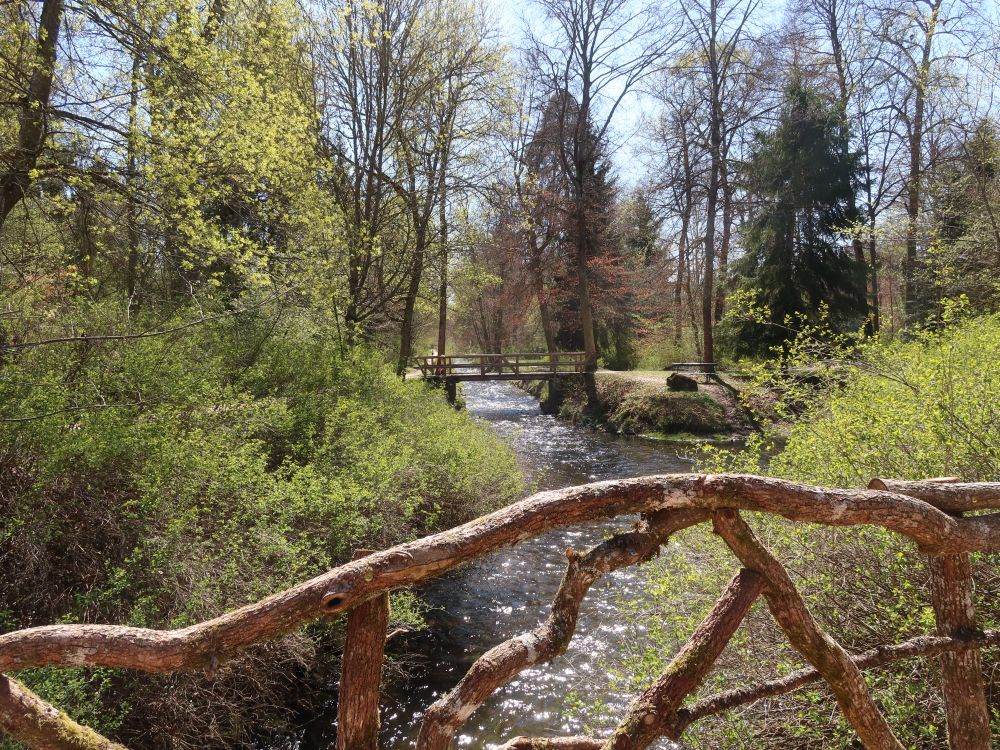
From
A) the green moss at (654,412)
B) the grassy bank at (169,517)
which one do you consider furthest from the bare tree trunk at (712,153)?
the grassy bank at (169,517)

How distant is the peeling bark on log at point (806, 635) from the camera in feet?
5.12

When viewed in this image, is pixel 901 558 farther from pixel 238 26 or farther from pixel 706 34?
pixel 706 34

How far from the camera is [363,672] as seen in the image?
1437 mm

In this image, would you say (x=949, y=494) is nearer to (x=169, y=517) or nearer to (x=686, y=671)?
(x=686, y=671)

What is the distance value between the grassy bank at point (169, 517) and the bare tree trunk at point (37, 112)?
1821 mm

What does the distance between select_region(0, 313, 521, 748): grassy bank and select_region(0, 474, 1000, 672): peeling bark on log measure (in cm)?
199

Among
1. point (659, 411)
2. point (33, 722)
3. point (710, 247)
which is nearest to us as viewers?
point (33, 722)

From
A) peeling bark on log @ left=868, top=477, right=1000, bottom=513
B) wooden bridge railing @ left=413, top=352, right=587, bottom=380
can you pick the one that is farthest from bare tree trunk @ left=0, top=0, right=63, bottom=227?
wooden bridge railing @ left=413, top=352, right=587, bottom=380

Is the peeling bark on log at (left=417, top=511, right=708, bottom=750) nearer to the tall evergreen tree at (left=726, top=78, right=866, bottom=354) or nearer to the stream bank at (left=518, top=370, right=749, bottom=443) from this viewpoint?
the stream bank at (left=518, top=370, right=749, bottom=443)

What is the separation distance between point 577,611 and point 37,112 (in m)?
7.23

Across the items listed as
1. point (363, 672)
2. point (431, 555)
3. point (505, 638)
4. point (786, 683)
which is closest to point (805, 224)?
point (505, 638)

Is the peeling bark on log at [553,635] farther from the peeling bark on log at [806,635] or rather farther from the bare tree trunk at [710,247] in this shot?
the bare tree trunk at [710,247]

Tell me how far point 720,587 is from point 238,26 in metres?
10.2

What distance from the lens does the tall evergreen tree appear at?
18734mm
